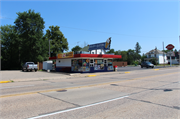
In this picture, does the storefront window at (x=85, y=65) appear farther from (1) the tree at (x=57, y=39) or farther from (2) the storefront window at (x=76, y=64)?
(1) the tree at (x=57, y=39)

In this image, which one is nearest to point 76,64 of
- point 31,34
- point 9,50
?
point 31,34

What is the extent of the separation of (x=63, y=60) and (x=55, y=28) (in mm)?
34183

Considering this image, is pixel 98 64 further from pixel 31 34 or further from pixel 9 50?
pixel 9 50

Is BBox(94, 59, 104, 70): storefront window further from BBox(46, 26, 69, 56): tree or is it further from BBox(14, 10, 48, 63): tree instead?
BBox(46, 26, 69, 56): tree

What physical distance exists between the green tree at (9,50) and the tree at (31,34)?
593cm

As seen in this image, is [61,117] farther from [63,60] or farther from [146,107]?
[63,60]

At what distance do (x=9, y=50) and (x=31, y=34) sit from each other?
14.0 m

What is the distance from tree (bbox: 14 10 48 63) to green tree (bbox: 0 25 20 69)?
593cm

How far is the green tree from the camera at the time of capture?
46.3 metres

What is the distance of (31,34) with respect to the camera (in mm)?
40719

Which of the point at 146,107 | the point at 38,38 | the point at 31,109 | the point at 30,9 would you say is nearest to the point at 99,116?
the point at 146,107

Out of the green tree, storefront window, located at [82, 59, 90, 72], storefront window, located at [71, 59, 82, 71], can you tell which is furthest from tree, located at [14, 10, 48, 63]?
storefront window, located at [82, 59, 90, 72]

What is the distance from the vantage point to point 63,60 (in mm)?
27672

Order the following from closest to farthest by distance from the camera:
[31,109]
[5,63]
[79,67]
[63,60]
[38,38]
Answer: [31,109] → [79,67] → [63,60] → [38,38] → [5,63]
